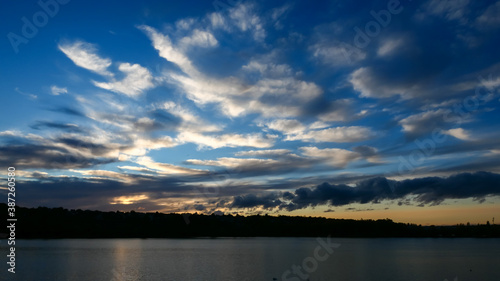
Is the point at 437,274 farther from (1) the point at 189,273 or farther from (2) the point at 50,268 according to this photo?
(2) the point at 50,268

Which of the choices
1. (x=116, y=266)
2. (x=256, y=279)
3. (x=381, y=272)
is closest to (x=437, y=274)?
(x=381, y=272)

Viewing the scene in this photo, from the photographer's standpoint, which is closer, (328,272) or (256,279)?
(256,279)

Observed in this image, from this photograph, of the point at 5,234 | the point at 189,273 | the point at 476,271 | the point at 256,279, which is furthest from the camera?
the point at 5,234

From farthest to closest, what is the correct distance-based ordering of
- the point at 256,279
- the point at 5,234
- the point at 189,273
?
the point at 5,234 < the point at 189,273 < the point at 256,279

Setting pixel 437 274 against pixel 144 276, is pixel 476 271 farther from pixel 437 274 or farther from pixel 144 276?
pixel 144 276

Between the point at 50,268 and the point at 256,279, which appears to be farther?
the point at 50,268

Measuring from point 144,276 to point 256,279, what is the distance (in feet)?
75.3

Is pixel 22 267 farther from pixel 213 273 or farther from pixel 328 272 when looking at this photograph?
pixel 328 272

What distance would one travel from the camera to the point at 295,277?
74.1m

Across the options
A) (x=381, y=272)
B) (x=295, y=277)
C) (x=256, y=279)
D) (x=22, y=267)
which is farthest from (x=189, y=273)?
(x=381, y=272)

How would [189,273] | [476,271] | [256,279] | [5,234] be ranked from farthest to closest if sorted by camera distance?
1. [5,234]
2. [476,271]
3. [189,273]
4. [256,279]

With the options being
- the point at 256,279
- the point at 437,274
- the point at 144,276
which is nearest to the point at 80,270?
the point at 144,276

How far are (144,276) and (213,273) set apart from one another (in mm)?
14709

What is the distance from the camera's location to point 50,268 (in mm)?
83312
